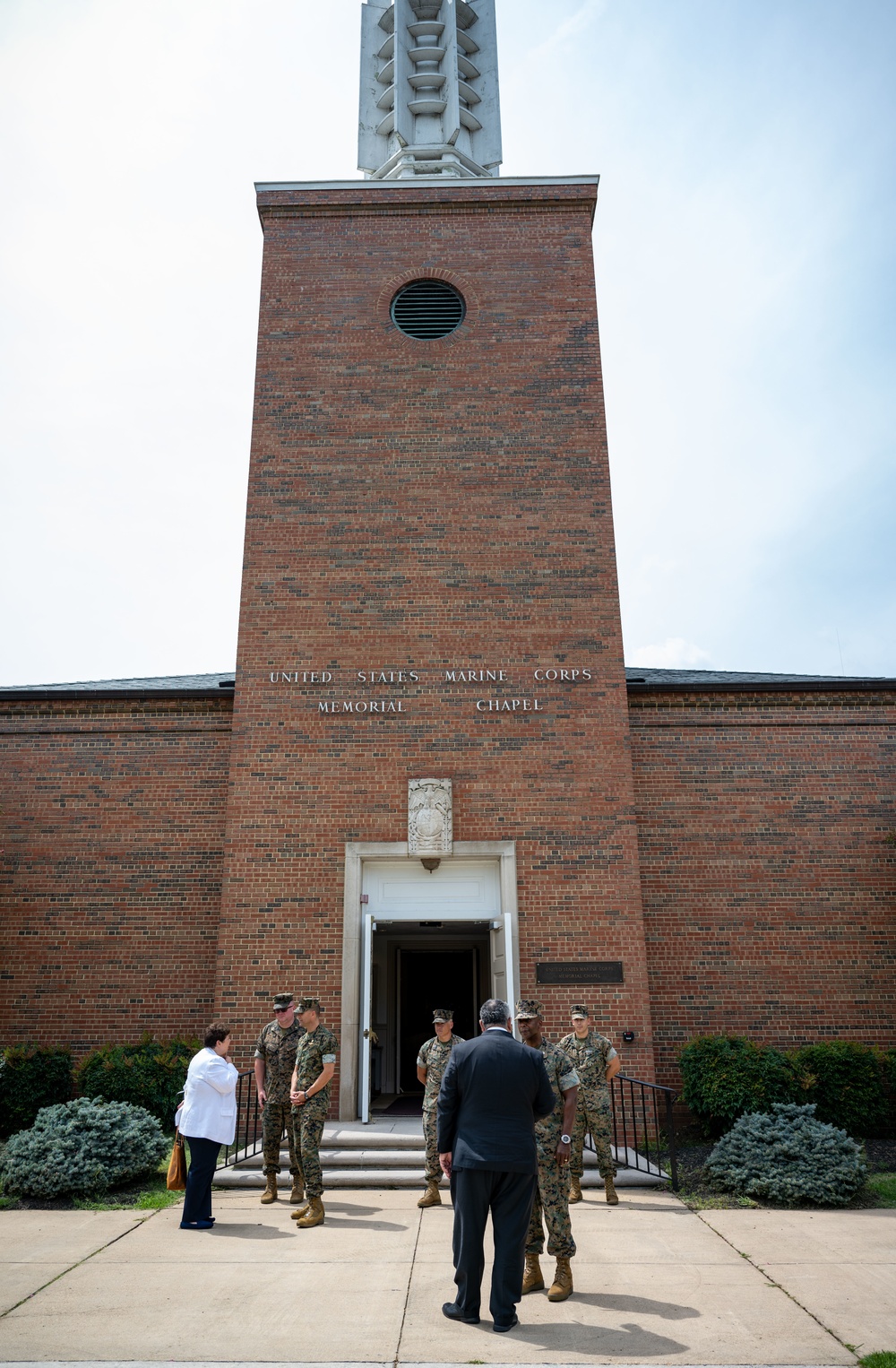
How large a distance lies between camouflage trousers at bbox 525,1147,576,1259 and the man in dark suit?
554mm

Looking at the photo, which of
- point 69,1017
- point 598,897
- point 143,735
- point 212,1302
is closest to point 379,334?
point 143,735

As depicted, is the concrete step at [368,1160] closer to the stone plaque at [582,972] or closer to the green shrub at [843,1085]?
the stone plaque at [582,972]

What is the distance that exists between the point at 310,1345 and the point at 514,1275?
45.0 inches

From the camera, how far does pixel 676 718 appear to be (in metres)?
13.4

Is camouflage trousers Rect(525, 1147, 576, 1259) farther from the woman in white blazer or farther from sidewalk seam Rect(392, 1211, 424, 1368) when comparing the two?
the woman in white blazer

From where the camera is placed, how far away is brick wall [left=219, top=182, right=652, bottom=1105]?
465 inches

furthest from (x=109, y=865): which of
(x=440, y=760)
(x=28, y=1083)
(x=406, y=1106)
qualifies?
(x=406, y=1106)

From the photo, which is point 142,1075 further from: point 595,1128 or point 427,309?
point 427,309

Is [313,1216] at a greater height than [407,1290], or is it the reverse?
[313,1216]

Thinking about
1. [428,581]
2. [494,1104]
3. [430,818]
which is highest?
[428,581]

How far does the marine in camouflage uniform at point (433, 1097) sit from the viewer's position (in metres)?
8.09

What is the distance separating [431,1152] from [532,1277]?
2.39 m

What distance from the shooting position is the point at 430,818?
11977 millimetres

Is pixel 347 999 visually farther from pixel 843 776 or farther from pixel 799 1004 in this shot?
pixel 843 776
